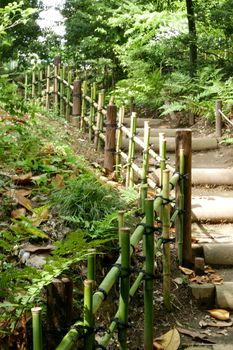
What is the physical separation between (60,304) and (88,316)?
0.42 ft

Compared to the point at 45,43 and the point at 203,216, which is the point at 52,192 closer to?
the point at 203,216

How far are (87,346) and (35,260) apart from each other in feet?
4.74

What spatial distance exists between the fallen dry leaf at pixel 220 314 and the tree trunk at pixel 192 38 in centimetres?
673

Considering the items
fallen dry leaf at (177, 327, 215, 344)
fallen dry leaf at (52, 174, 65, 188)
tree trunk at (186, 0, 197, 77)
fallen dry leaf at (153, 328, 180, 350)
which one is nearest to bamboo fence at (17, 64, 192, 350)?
fallen dry leaf at (153, 328, 180, 350)

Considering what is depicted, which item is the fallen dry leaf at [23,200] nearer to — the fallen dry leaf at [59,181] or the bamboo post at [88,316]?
the fallen dry leaf at [59,181]

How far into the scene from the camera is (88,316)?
5.69 feet

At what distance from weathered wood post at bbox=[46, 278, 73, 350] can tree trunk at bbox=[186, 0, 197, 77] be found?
8.37 m

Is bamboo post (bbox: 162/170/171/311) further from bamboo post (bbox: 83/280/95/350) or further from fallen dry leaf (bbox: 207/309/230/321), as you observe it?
bamboo post (bbox: 83/280/95/350)

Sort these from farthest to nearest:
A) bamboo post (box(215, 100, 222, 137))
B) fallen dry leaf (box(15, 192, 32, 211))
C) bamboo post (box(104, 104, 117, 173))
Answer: bamboo post (box(215, 100, 222, 137)) < bamboo post (box(104, 104, 117, 173)) < fallen dry leaf (box(15, 192, 32, 211))

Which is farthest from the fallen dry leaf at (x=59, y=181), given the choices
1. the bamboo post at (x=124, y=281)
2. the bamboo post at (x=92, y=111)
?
the bamboo post at (x=92, y=111)

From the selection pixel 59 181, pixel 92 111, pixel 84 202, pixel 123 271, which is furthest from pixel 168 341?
pixel 92 111

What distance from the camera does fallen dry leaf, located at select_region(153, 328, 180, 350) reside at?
3.11 meters

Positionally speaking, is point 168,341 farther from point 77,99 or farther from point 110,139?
point 77,99

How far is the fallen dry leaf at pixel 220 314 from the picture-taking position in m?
3.63
